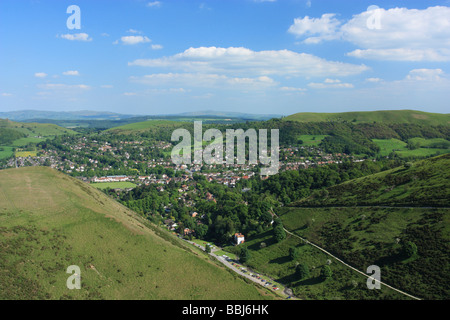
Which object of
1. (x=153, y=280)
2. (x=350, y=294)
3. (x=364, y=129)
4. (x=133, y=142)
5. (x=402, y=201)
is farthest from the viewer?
(x=133, y=142)

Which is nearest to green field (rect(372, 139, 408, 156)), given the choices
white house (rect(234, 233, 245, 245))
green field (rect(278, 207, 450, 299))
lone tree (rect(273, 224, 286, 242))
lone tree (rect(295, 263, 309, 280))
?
green field (rect(278, 207, 450, 299))

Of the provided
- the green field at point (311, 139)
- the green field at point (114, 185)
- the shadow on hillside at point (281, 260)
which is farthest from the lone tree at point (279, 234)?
the green field at point (311, 139)

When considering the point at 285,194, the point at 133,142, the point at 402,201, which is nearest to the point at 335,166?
the point at 285,194

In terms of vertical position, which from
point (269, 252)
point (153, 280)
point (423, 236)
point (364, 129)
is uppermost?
point (364, 129)

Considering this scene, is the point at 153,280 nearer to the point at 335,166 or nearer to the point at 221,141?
the point at 335,166

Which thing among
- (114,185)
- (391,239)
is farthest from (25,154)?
(391,239)

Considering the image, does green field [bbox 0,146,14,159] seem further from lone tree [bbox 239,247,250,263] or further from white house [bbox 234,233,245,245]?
lone tree [bbox 239,247,250,263]
